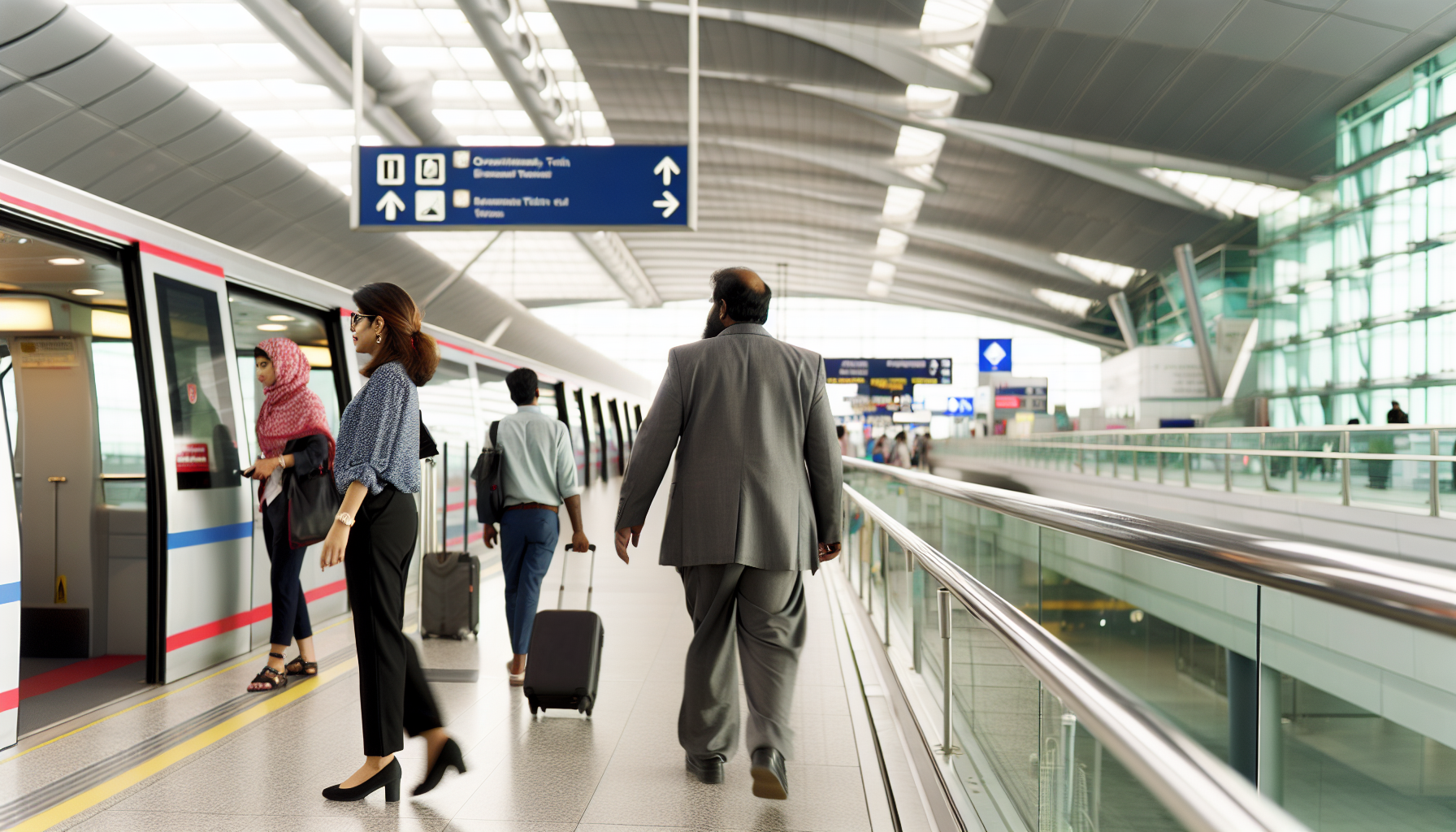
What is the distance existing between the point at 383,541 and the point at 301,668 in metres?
2.01

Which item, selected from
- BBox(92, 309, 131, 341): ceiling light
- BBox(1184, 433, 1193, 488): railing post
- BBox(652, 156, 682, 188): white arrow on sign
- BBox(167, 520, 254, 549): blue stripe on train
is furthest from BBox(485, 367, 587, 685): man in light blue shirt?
BBox(1184, 433, 1193, 488): railing post

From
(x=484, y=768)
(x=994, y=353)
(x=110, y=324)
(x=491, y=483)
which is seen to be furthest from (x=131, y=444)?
(x=994, y=353)

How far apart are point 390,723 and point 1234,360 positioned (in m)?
26.6

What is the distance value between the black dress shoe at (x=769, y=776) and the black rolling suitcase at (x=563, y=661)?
1.15 metres

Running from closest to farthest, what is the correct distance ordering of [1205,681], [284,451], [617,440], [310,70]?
[1205,681]
[284,451]
[310,70]
[617,440]

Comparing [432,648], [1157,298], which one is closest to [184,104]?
[432,648]

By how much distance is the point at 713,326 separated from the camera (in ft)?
11.7

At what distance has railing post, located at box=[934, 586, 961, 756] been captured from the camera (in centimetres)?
319

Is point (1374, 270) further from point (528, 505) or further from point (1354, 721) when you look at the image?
point (1354, 721)

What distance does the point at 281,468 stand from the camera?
462 cm

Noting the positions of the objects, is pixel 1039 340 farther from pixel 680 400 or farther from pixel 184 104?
pixel 680 400

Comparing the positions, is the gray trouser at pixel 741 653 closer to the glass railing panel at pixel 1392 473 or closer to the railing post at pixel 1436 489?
the railing post at pixel 1436 489

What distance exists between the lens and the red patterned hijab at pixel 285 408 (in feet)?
15.2

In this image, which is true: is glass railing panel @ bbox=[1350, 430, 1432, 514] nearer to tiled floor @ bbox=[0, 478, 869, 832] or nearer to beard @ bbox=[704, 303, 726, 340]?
tiled floor @ bbox=[0, 478, 869, 832]
